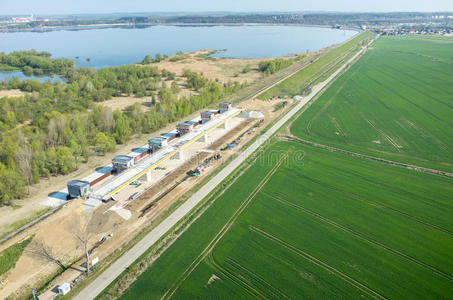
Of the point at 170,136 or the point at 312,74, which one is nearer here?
the point at 170,136

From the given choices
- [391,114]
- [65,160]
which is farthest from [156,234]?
[391,114]

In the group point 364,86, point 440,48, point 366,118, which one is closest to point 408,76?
point 364,86

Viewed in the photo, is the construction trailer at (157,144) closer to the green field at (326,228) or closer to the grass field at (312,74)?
the green field at (326,228)

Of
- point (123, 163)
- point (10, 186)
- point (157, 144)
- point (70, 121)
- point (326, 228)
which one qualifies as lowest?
point (326, 228)

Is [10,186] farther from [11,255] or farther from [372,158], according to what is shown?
[372,158]

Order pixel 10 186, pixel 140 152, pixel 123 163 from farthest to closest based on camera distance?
pixel 140 152, pixel 123 163, pixel 10 186

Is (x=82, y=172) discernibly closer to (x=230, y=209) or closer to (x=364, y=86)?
(x=230, y=209)

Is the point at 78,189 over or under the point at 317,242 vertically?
over
